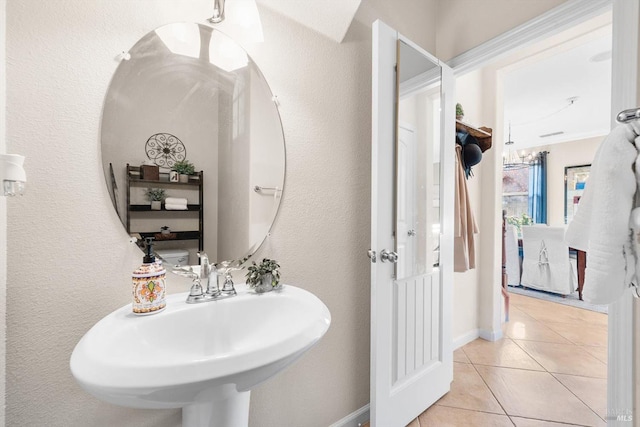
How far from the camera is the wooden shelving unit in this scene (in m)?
0.94

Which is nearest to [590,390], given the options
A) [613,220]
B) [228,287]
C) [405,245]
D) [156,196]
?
[405,245]

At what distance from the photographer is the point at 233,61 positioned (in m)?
1.12

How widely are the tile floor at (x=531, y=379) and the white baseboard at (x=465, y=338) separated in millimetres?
43

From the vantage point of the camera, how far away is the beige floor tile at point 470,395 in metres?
1.78

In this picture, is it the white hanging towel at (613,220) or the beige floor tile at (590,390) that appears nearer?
the white hanging towel at (613,220)

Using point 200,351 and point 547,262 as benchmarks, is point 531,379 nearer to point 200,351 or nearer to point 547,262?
point 200,351

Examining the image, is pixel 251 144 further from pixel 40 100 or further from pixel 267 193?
pixel 40 100

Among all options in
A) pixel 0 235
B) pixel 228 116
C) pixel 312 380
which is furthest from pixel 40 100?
pixel 312 380

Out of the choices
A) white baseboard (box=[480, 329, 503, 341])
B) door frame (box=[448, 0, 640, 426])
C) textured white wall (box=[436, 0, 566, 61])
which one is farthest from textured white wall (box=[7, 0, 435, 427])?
white baseboard (box=[480, 329, 503, 341])

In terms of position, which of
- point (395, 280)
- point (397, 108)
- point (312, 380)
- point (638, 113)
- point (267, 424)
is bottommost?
point (267, 424)

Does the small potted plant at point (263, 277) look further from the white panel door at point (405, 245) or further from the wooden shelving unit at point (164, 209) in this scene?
the white panel door at point (405, 245)

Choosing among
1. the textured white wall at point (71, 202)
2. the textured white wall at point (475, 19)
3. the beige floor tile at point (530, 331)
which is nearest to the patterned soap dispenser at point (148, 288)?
the textured white wall at point (71, 202)

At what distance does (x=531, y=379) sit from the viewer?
6.77ft

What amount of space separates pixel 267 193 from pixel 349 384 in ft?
3.58
